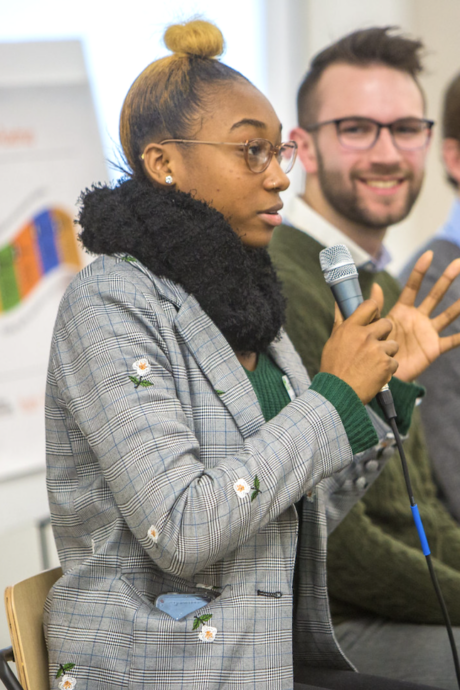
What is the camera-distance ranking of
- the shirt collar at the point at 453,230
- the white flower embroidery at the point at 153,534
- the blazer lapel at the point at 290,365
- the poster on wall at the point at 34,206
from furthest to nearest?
the poster on wall at the point at 34,206
the shirt collar at the point at 453,230
the blazer lapel at the point at 290,365
the white flower embroidery at the point at 153,534

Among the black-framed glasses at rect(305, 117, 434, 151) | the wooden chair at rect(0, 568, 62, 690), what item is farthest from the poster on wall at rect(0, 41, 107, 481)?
the wooden chair at rect(0, 568, 62, 690)

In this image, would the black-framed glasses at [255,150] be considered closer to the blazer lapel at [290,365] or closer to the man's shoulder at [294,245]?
the blazer lapel at [290,365]

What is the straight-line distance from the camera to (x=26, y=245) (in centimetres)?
227

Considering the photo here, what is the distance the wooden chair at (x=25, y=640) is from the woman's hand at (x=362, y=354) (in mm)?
550

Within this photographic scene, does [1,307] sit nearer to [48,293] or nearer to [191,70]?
[48,293]

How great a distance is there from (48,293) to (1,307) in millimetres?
170

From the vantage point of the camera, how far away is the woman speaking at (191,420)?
2.89ft

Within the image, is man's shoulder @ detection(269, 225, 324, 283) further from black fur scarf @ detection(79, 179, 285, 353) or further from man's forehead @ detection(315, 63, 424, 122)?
black fur scarf @ detection(79, 179, 285, 353)

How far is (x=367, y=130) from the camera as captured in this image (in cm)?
184

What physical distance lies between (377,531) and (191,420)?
0.69 meters

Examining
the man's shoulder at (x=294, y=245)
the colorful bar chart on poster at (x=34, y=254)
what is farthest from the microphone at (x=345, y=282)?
the colorful bar chart on poster at (x=34, y=254)

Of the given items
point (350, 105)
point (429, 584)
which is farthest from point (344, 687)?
point (350, 105)

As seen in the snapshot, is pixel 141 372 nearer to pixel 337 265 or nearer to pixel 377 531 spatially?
pixel 337 265

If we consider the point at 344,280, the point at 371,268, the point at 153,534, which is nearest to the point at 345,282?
the point at 344,280
